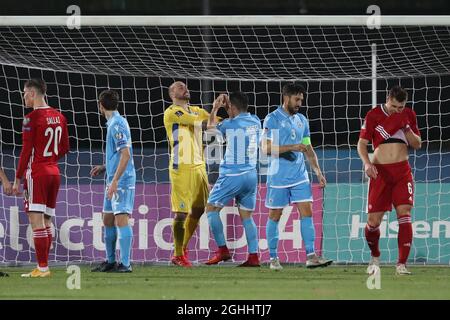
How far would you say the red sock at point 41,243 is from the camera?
414 inches

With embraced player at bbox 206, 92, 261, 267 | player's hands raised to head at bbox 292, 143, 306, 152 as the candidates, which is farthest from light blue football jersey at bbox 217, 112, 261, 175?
player's hands raised to head at bbox 292, 143, 306, 152

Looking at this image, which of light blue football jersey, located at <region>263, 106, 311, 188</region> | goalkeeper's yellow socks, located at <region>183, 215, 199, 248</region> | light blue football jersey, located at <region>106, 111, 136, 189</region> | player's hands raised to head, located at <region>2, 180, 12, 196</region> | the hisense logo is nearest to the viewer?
player's hands raised to head, located at <region>2, 180, 12, 196</region>

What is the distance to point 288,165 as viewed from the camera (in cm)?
1205

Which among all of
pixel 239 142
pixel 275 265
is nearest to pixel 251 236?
pixel 275 265

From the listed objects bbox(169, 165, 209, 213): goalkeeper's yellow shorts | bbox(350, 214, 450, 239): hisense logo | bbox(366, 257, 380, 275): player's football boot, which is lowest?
bbox(366, 257, 380, 275): player's football boot

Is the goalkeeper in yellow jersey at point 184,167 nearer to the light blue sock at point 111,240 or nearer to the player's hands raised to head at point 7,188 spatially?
the light blue sock at point 111,240

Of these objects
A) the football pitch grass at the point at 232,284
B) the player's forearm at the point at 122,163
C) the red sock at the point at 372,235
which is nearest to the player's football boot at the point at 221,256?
the football pitch grass at the point at 232,284

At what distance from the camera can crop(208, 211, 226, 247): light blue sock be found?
12422 mm

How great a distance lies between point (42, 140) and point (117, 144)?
0.77m

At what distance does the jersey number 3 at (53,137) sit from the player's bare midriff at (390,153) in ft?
9.89

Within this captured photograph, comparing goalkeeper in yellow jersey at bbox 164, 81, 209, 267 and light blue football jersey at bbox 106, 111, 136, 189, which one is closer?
light blue football jersey at bbox 106, 111, 136, 189

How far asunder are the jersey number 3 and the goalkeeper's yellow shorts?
1988 millimetres

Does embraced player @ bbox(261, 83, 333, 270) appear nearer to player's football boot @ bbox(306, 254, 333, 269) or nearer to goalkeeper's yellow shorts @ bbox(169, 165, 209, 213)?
player's football boot @ bbox(306, 254, 333, 269)
